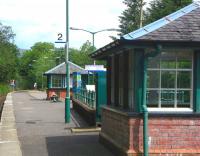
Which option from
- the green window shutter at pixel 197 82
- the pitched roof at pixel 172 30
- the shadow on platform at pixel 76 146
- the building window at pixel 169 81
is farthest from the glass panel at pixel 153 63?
the shadow on platform at pixel 76 146

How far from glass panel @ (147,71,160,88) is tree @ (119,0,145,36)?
2356 inches

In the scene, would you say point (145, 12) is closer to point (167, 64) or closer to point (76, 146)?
point (76, 146)

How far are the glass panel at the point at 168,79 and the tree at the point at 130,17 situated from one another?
59.8 meters

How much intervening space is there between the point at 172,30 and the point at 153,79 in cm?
119

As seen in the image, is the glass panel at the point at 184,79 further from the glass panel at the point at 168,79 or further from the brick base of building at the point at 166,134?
the brick base of building at the point at 166,134

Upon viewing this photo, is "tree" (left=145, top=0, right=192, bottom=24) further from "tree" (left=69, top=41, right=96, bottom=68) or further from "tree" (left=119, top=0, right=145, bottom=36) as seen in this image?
"tree" (left=69, top=41, right=96, bottom=68)

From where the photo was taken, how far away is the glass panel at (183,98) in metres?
12.5

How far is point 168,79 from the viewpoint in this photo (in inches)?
492

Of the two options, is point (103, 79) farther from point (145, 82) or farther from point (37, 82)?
point (37, 82)

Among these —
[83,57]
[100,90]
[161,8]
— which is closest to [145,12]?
[161,8]

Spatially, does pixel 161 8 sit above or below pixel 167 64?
above

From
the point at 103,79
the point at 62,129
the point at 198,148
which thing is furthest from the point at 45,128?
the point at 198,148

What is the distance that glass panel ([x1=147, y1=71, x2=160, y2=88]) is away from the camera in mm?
12398

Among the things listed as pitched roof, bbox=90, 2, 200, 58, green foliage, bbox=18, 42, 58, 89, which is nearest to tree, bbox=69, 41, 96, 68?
green foliage, bbox=18, 42, 58, 89
